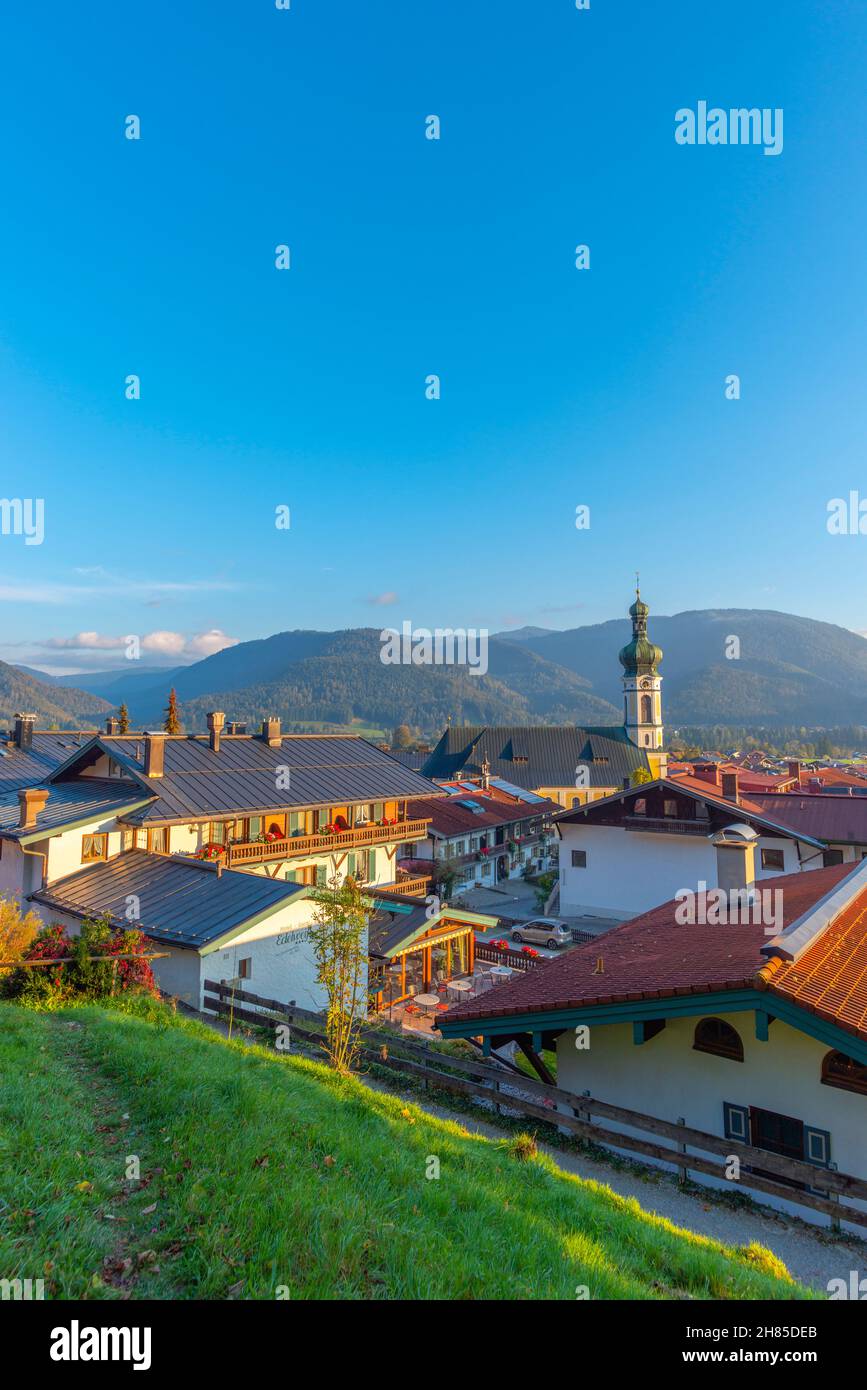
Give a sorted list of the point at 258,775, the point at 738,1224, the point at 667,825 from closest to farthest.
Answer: the point at 738,1224
the point at 258,775
the point at 667,825

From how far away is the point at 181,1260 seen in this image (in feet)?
15.2

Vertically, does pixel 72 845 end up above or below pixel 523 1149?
above

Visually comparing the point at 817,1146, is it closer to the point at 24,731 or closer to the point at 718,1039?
the point at 718,1039

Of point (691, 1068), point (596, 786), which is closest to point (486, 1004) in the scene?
point (691, 1068)

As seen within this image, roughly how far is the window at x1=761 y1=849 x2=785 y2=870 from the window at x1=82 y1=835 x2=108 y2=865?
1238 inches

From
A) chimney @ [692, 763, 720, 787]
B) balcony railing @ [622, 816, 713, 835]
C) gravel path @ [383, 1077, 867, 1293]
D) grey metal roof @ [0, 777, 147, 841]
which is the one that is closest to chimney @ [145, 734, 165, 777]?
grey metal roof @ [0, 777, 147, 841]

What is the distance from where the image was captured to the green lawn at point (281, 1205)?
4535 millimetres

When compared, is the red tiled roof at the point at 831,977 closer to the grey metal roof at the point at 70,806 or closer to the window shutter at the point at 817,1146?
the window shutter at the point at 817,1146

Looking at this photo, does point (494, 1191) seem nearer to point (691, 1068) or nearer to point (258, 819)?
point (691, 1068)

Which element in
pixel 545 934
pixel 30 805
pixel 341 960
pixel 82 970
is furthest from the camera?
pixel 545 934

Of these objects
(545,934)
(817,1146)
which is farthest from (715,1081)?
(545,934)

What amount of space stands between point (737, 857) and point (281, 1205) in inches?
555

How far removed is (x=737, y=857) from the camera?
16453 millimetres
